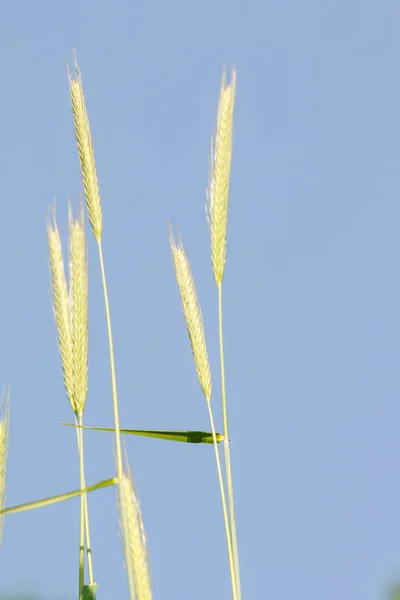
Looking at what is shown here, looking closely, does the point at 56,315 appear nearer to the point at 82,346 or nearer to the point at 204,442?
the point at 82,346

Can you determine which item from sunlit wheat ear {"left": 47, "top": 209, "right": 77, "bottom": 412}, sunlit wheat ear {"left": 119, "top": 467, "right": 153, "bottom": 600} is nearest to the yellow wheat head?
sunlit wheat ear {"left": 47, "top": 209, "right": 77, "bottom": 412}

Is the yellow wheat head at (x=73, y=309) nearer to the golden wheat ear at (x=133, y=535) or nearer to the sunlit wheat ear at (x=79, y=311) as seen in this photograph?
the sunlit wheat ear at (x=79, y=311)

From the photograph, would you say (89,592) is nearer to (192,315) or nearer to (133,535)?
(133,535)

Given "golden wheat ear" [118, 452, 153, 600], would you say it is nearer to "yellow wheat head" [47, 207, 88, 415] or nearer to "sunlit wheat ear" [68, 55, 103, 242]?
"yellow wheat head" [47, 207, 88, 415]

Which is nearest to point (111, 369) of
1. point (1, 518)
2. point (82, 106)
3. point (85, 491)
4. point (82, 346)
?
point (82, 346)

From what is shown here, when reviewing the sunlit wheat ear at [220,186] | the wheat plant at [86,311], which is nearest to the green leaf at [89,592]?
the wheat plant at [86,311]

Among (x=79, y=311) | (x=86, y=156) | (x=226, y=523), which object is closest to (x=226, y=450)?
(x=226, y=523)
